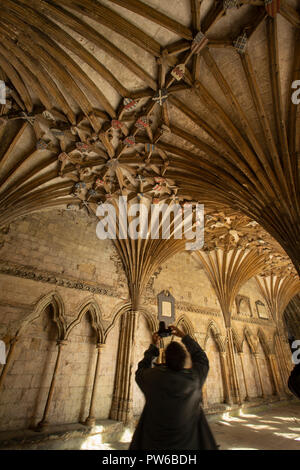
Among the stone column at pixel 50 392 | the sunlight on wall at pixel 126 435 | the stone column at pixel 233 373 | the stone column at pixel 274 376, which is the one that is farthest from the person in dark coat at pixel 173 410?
the stone column at pixel 274 376

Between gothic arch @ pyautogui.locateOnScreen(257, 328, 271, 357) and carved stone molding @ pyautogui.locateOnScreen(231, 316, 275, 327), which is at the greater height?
carved stone molding @ pyautogui.locateOnScreen(231, 316, 275, 327)

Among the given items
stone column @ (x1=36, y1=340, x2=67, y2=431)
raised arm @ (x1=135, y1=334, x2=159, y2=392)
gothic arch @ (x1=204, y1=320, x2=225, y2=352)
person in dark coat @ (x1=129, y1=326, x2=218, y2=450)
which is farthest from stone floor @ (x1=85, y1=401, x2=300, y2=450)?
person in dark coat @ (x1=129, y1=326, x2=218, y2=450)

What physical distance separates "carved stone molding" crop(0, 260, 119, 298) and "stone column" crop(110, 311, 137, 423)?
1156 millimetres

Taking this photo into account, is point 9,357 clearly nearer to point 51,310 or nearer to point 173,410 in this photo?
point 51,310

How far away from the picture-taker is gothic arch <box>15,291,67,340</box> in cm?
688

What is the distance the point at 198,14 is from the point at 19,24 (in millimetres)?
2985

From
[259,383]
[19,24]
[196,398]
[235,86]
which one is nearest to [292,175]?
[235,86]

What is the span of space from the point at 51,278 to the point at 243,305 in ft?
37.9

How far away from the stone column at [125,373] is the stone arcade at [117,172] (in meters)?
0.04

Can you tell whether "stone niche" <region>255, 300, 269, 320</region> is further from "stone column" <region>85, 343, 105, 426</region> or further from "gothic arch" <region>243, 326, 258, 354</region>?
"stone column" <region>85, 343, 105, 426</region>

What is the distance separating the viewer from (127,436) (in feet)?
Answer: 23.1

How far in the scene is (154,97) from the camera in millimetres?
4844

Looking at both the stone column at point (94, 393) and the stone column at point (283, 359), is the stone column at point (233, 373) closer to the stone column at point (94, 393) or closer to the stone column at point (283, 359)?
the stone column at point (283, 359)

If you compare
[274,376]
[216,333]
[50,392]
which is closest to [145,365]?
[50,392]
